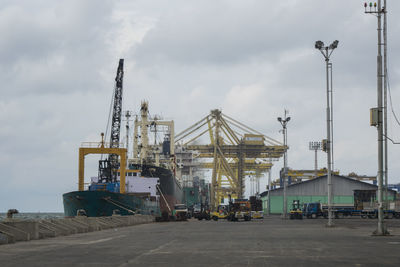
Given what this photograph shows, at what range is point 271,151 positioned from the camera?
10750 centimetres

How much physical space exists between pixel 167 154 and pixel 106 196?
164 feet

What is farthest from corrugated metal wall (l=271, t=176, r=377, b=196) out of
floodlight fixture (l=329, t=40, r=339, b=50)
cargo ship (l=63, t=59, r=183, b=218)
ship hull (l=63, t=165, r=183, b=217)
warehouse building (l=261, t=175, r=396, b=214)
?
floodlight fixture (l=329, t=40, r=339, b=50)

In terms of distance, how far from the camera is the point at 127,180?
262ft

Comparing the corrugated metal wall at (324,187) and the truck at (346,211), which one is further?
the corrugated metal wall at (324,187)

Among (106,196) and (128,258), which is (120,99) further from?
(128,258)

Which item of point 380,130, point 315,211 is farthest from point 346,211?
point 380,130

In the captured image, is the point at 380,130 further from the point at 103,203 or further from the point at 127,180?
the point at 127,180

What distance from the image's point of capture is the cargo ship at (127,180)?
212 feet

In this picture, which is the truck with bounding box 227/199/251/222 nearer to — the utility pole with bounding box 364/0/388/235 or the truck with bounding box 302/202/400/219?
the truck with bounding box 302/202/400/219

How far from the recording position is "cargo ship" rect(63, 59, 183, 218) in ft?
212

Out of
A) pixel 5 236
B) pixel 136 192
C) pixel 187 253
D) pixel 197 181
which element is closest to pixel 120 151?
pixel 136 192

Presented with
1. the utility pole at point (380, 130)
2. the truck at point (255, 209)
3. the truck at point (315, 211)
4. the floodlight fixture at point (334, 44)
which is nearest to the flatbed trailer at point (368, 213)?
the truck at point (315, 211)

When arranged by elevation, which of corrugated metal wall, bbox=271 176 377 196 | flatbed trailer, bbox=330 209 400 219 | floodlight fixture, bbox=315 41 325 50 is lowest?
flatbed trailer, bbox=330 209 400 219

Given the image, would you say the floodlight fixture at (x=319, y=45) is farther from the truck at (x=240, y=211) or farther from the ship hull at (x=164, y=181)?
the ship hull at (x=164, y=181)
